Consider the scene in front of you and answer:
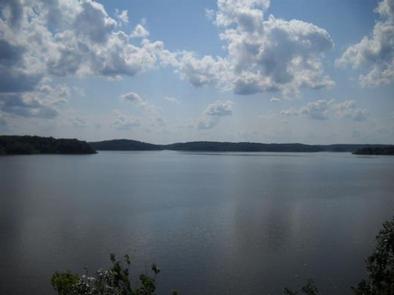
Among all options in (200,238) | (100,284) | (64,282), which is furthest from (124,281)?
(200,238)

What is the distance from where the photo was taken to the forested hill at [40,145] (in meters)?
104

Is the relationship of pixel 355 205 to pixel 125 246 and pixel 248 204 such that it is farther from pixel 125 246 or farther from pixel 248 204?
pixel 125 246

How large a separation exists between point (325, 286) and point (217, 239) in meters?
5.56

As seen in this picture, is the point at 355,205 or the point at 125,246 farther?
the point at 355,205

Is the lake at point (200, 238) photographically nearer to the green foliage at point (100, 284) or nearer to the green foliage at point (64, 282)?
the green foliage at point (100, 284)

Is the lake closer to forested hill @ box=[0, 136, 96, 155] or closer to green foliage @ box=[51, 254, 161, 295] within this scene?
green foliage @ box=[51, 254, 161, 295]

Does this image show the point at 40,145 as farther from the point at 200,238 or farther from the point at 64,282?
the point at 64,282

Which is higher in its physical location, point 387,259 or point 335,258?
point 387,259

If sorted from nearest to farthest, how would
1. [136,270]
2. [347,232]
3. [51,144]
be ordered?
[136,270]
[347,232]
[51,144]

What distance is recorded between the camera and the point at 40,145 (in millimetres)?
113125

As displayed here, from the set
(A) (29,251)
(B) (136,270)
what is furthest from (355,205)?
(A) (29,251)

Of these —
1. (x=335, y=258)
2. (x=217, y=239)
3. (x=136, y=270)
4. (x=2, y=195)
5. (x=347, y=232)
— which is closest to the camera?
(x=136, y=270)

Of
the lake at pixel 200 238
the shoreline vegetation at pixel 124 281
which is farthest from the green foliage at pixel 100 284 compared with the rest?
the lake at pixel 200 238

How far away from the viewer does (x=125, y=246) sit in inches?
578
